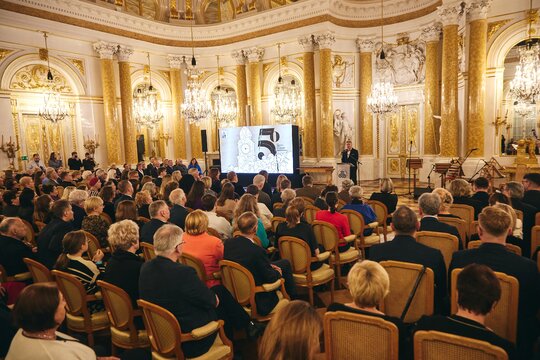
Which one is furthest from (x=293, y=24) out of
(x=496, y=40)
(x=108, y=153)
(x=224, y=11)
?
(x=108, y=153)

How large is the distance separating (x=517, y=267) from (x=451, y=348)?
3.60 ft

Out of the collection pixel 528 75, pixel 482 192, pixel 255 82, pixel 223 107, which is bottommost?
pixel 482 192

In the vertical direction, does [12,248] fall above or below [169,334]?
above

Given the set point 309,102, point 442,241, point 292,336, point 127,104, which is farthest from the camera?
point 127,104

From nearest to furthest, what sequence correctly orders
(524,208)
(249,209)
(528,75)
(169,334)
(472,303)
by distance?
(472,303)
(169,334)
(524,208)
(249,209)
(528,75)

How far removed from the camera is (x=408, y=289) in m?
2.48

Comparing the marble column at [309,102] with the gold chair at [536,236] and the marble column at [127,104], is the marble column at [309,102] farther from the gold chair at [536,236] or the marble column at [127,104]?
the gold chair at [536,236]

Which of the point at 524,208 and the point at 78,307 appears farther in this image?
the point at 524,208

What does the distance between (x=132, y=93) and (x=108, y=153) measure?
8.82 feet

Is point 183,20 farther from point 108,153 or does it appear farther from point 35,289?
point 35,289

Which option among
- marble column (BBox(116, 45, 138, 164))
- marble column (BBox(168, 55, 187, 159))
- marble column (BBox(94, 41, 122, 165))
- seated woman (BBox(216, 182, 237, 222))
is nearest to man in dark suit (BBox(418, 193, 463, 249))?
seated woman (BBox(216, 182, 237, 222))

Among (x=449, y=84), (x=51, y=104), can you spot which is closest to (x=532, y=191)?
(x=449, y=84)

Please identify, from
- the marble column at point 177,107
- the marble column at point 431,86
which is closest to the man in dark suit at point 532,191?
the marble column at point 431,86

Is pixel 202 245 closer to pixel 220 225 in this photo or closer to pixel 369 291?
pixel 220 225
